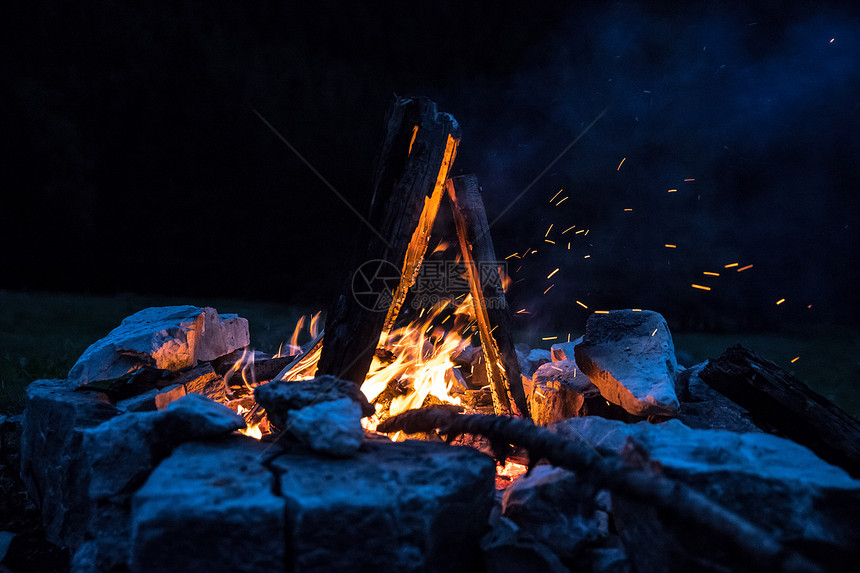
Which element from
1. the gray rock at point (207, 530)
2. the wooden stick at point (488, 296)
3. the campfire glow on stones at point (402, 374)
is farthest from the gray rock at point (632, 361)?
the gray rock at point (207, 530)

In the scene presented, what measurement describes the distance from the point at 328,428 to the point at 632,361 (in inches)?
78.2

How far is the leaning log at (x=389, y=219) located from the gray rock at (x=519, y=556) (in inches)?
45.3

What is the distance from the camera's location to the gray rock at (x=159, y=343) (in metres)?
2.65

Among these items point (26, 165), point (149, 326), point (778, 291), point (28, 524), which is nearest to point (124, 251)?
point (26, 165)

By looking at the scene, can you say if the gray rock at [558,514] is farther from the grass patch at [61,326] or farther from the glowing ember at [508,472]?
the grass patch at [61,326]

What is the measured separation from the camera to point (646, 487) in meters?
1.32

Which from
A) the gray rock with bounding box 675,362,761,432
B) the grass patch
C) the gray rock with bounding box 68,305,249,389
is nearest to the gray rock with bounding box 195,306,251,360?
the gray rock with bounding box 68,305,249,389

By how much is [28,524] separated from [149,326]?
1.26 metres

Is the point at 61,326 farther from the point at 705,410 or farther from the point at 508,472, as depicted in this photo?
the point at 705,410

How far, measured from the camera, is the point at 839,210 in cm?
606

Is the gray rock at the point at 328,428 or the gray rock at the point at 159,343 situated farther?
the gray rock at the point at 159,343

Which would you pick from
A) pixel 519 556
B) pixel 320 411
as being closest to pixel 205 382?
pixel 320 411

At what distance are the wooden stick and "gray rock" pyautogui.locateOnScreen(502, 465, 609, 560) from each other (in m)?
1.10

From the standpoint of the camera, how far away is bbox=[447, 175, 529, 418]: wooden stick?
2832 millimetres
